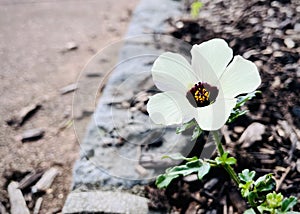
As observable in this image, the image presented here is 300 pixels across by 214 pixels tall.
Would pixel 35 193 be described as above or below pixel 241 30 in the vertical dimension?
below

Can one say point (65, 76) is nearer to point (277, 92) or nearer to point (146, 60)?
point (146, 60)

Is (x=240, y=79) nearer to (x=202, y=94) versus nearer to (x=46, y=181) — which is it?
(x=202, y=94)

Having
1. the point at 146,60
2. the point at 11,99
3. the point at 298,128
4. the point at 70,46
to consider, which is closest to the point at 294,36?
the point at 298,128

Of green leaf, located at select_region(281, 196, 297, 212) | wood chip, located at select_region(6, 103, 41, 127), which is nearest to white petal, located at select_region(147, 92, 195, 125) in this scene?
green leaf, located at select_region(281, 196, 297, 212)

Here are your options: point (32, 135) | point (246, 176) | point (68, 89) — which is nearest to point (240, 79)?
point (246, 176)

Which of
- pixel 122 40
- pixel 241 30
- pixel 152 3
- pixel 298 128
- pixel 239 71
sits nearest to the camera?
pixel 239 71
